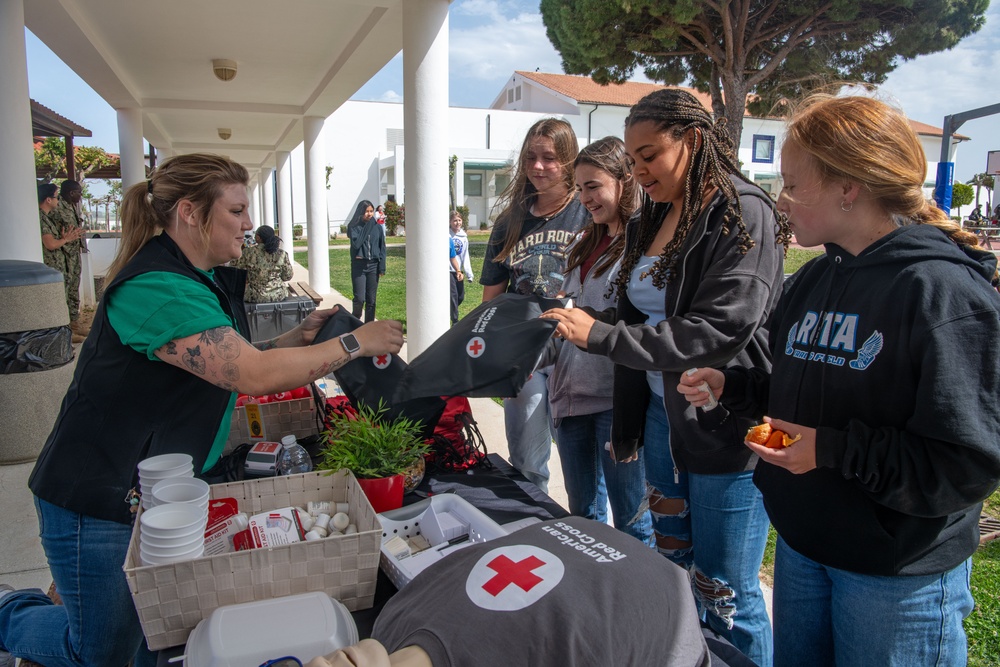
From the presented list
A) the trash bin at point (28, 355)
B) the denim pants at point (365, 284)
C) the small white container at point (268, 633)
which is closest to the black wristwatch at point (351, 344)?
the small white container at point (268, 633)

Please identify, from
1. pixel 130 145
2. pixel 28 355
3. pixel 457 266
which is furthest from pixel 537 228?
pixel 130 145

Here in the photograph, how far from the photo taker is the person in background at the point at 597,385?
251 centimetres

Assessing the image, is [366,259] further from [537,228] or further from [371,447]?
[371,447]

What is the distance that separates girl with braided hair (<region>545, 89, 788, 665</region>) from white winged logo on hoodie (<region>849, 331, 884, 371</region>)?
0.36 metres

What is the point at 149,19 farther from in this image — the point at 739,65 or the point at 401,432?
the point at 739,65

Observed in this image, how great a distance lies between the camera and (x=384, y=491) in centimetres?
191

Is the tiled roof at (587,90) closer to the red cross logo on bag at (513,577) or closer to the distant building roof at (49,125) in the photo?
the distant building roof at (49,125)

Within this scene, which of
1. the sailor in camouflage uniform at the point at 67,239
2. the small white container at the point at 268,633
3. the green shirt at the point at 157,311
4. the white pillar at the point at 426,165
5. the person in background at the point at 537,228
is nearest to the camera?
the small white container at the point at 268,633

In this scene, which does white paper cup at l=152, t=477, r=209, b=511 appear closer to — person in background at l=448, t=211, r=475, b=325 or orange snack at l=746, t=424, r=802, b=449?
orange snack at l=746, t=424, r=802, b=449

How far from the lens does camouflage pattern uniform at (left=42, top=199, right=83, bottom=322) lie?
8.53 m

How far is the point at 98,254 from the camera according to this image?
13.5 metres

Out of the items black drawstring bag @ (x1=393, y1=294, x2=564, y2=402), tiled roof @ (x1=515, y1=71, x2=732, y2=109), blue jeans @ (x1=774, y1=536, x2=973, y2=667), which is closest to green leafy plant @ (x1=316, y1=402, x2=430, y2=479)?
black drawstring bag @ (x1=393, y1=294, x2=564, y2=402)

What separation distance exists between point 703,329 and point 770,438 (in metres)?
0.37

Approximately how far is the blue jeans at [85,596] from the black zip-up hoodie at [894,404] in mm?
1743
